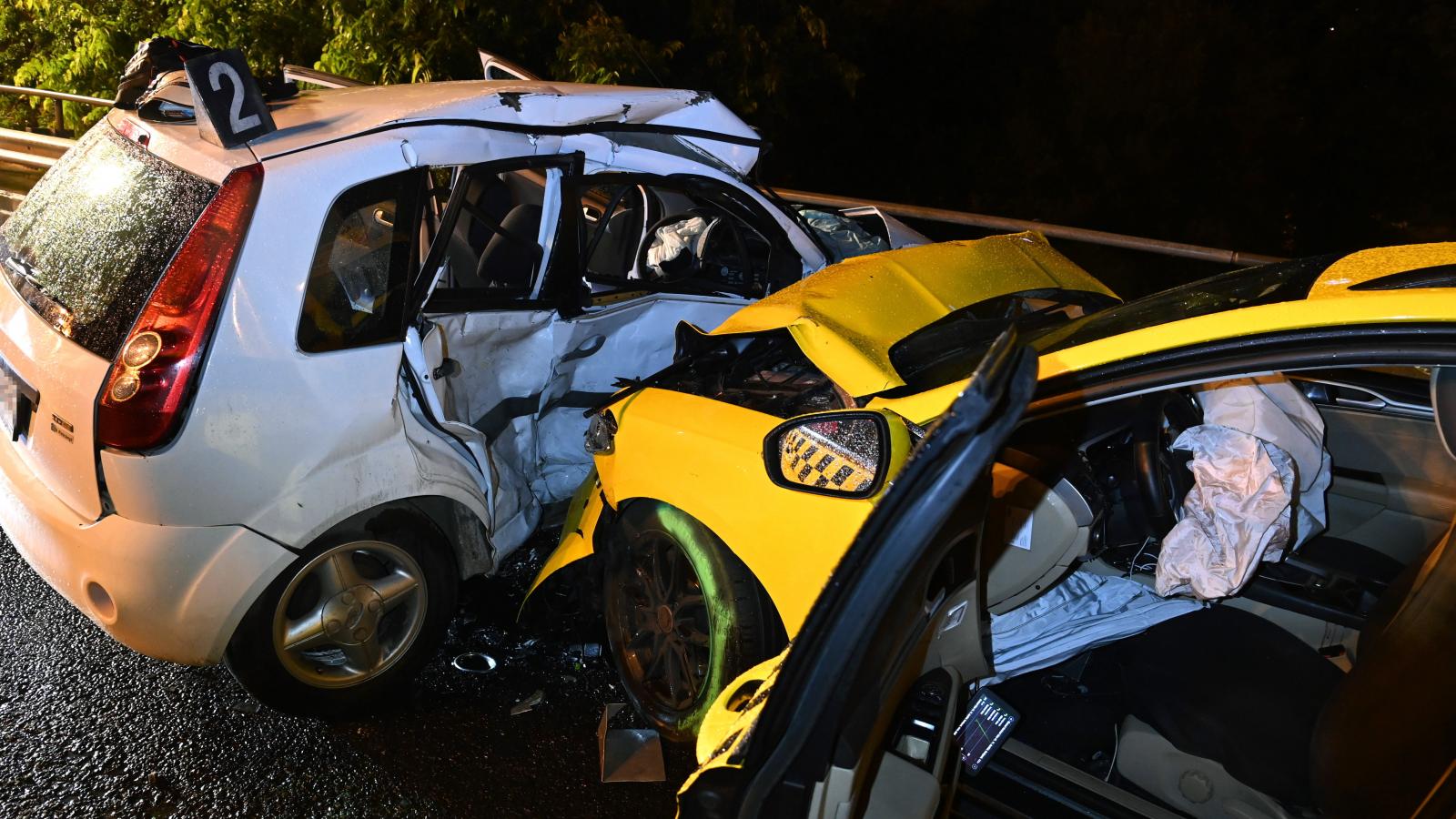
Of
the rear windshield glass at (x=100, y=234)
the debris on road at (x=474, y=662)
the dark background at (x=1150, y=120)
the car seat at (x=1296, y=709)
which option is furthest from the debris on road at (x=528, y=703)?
the dark background at (x=1150, y=120)

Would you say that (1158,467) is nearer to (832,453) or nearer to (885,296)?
(885,296)

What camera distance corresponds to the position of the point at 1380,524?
3.00 m

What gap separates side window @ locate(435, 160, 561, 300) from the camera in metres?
3.23

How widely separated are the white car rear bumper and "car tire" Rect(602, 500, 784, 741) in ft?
3.15

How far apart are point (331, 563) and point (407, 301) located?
804 mm

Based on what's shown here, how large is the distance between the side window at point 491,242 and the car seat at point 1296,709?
89.7 inches

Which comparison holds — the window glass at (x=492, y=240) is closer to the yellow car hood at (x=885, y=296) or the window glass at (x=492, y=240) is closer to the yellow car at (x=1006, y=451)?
the yellow car at (x=1006, y=451)

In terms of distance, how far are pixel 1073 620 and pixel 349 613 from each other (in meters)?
2.14

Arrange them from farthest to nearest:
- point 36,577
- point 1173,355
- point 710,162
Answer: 1. point 710,162
2. point 36,577
3. point 1173,355

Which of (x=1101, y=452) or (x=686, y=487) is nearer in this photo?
(x=686, y=487)

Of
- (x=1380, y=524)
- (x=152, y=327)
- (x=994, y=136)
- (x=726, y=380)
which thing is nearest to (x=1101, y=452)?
(x=1380, y=524)

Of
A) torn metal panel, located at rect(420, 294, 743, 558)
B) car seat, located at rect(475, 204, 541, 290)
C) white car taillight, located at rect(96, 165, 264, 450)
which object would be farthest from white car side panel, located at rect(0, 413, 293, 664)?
car seat, located at rect(475, 204, 541, 290)

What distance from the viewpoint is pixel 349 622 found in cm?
293

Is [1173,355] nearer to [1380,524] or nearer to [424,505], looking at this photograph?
[1380,524]
